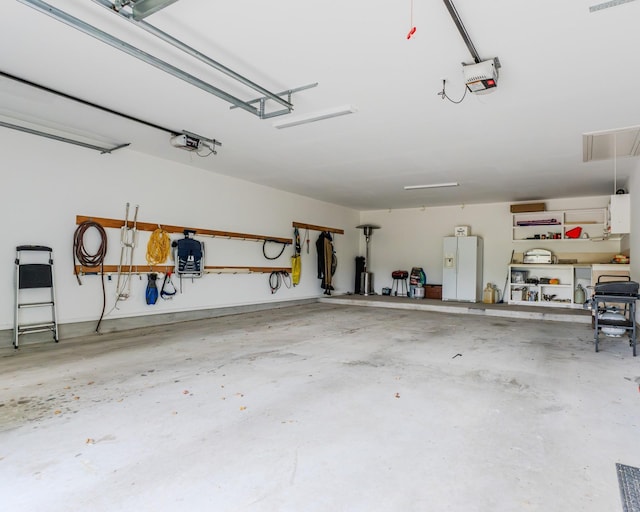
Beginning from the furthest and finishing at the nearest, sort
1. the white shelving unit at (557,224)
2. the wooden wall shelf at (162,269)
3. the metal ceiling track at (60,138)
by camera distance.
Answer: the white shelving unit at (557,224)
the wooden wall shelf at (162,269)
the metal ceiling track at (60,138)

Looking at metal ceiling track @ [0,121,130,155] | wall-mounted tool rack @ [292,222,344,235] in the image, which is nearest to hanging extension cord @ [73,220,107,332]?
metal ceiling track @ [0,121,130,155]

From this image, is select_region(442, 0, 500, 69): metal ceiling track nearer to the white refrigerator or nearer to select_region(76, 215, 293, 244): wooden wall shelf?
select_region(76, 215, 293, 244): wooden wall shelf

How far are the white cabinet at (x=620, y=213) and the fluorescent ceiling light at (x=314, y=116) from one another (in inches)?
187

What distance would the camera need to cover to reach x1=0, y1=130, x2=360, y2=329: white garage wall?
182 inches

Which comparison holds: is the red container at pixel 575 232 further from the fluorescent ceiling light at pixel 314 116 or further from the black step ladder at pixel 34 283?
the black step ladder at pixel 34 283

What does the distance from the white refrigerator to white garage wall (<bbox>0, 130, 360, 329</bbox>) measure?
3899mm

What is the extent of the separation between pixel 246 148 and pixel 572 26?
410cm

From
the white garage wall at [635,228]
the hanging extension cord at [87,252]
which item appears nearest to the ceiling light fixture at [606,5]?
the white garage wall at [635,228]

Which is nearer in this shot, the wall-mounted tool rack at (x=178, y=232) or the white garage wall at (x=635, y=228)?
the wall-mounted tool rack at (x=178, y=232)

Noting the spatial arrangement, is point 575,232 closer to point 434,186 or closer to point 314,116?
point 434,186

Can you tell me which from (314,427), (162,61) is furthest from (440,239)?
(314,427)

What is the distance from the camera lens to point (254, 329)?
226 inches

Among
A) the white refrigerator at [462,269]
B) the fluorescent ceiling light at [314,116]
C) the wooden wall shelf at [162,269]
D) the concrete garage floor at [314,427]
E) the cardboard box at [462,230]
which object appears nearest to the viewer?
the concrete garage floor at [314,427]

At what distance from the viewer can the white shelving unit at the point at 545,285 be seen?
8.47m
